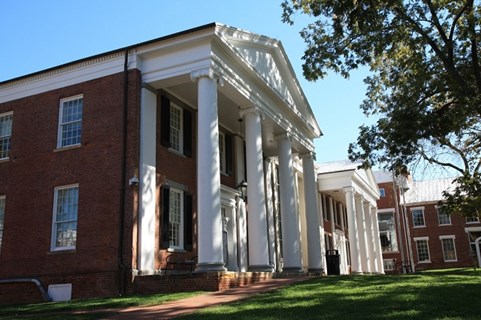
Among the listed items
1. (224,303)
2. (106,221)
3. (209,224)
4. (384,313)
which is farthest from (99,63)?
(384,313)

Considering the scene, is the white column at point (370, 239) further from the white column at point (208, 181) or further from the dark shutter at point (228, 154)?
the white column at point (208, 181)

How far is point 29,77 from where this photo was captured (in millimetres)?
18281

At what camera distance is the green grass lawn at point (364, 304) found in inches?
319

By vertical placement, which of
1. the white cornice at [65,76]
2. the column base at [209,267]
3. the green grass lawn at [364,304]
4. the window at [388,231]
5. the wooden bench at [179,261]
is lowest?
the green grass lawn at [364,304]

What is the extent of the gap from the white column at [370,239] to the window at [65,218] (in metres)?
24.7

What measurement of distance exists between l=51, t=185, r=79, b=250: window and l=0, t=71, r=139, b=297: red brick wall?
195 mm

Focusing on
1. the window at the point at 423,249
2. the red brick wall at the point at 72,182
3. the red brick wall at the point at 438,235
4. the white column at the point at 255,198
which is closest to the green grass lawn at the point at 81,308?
the red brick wall at the point at 72,182

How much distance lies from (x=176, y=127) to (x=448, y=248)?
42122 millimetres

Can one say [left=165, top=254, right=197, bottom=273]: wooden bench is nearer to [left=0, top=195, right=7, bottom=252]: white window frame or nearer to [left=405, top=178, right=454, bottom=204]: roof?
[left=0, top=195, right=7, bottom=252]: white window frame

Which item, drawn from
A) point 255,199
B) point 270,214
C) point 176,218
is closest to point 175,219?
point 176,218

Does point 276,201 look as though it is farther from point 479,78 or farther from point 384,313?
point 384,313

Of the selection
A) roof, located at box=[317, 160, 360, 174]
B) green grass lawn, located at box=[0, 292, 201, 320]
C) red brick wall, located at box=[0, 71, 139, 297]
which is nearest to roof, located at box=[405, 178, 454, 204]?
roof, located at box=[317, 160, 360, 174]

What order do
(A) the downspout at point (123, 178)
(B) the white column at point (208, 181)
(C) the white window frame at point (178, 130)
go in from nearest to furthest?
(B) the white column at point (208, 181), (A) the downspout at point (123, 178), (C) the white window frame at point (178, 130)

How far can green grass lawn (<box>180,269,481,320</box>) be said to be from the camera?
26.6ft
